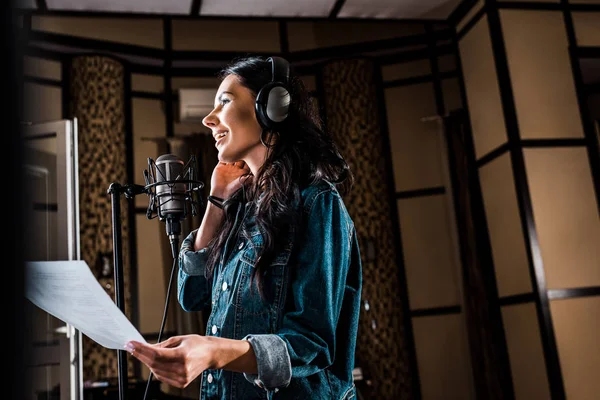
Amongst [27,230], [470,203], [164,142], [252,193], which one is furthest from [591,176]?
[27,230]

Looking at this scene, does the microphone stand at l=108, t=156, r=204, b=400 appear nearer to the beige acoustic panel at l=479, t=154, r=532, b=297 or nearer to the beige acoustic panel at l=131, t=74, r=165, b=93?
the beige acoustic panel at l=479, t=154, r=532, b=297

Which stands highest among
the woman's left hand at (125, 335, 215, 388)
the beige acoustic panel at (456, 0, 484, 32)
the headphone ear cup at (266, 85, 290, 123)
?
A: the beige acoustic panel at (456, 0, 484, 32)

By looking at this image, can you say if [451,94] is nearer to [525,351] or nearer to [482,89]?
[482,89]

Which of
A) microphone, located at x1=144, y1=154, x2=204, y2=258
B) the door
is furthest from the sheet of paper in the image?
the door

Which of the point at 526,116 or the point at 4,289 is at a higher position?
the point at 526,116

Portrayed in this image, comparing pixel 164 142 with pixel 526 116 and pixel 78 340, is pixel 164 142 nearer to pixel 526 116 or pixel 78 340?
pixel 78 340

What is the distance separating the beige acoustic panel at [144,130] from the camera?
18.1 feet

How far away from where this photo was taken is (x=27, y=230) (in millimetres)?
236

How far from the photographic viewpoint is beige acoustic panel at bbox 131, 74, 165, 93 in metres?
5.69

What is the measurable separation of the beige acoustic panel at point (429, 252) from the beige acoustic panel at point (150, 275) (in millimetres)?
2123

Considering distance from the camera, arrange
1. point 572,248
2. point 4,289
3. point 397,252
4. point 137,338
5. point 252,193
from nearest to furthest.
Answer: point 4,289, point 137,338, point 252,193, point 572,248, point 397,252

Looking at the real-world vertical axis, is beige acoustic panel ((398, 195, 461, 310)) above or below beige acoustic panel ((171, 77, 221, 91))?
below

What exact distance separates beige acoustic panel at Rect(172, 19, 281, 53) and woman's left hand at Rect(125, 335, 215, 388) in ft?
16.9

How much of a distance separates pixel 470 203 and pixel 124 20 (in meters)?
3.45
